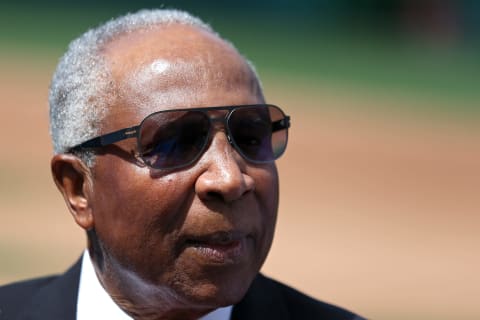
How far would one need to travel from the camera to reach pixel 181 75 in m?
2.61

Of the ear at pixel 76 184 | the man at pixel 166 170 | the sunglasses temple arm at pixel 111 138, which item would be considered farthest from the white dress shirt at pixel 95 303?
the sunglasses temple arm at pixel 111 138

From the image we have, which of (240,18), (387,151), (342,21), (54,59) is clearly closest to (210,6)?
(240,18)

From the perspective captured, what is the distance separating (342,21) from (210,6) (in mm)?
3393

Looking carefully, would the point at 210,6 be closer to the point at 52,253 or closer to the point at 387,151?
the point at 387,151

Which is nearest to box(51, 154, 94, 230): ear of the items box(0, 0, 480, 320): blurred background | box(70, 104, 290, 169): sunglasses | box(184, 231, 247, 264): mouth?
box(70, 104, 290, 169): sunglasses

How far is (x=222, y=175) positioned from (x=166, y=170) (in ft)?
0.55

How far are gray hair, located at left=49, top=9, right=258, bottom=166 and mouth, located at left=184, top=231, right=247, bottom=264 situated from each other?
17.3 inches

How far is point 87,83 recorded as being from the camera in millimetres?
2732

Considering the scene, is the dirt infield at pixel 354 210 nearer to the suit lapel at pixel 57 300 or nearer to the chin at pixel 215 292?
the suit lapel at pixel 57 300

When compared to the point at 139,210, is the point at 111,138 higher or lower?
higher

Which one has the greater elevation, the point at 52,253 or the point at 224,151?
the point at 224,151

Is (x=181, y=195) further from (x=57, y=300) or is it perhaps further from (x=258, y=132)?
(x=57, y=300)

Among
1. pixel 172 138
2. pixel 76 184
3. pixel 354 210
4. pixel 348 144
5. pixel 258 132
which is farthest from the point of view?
pixel 348 144

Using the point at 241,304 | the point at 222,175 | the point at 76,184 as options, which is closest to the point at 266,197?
the point at 222,175
